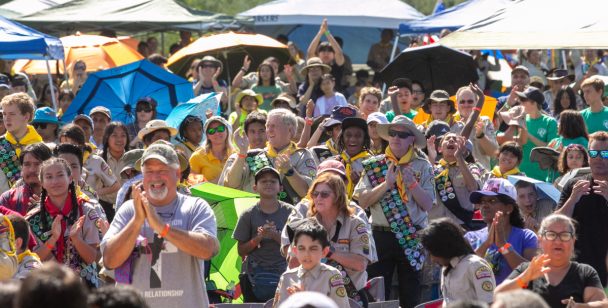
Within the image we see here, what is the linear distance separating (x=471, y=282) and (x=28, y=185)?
3.49 metres

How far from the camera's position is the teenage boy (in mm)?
9930

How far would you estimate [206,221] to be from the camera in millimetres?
7660

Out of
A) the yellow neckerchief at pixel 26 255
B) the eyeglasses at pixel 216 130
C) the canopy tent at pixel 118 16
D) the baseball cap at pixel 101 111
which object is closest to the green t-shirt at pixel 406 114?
the eyeglasses at pixel 216 130

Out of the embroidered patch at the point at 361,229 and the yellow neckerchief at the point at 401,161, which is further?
the yellow neckerchief at the point at 401,161

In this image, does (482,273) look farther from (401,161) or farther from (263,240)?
(401,161)

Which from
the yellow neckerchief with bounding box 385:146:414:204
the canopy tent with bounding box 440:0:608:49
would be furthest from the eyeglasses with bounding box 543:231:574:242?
the canopy tent with bounding box 440:0:608:49

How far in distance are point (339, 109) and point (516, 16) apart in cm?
234

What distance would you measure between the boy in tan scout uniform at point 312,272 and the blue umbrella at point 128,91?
6.59 metres

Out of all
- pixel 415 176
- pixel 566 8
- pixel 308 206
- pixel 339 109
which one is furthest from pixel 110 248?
pixel 566 8

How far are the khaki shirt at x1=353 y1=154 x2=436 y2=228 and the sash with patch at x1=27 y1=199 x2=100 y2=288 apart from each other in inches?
91.9

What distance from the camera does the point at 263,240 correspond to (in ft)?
33.0

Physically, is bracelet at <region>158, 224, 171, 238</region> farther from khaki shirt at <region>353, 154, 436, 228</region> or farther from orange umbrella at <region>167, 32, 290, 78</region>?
orange umbrella at <region>167, 32, 290, 78</region>

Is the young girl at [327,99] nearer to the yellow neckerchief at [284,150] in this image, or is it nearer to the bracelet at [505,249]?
the yellow neckerchief at [284,150]

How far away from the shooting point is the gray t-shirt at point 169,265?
765cm
